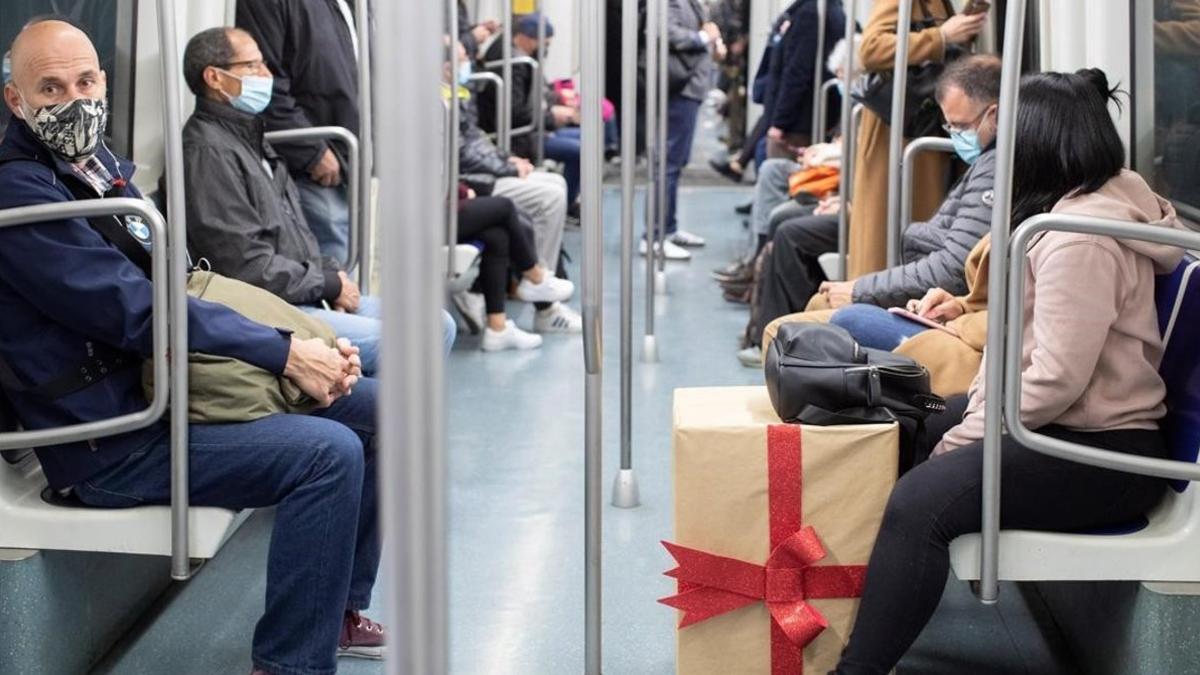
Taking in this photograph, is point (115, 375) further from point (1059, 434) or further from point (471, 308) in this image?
point (471, 308)

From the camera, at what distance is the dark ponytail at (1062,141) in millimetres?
2980

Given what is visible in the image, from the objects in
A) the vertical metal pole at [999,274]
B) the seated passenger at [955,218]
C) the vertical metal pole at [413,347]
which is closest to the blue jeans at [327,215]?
the seated passenger at [955,218]

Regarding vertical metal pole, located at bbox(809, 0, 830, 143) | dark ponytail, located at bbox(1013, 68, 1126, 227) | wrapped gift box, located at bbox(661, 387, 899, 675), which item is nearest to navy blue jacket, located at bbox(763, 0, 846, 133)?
vertical metal pole, located at bbox(809, 0, 830, 143)

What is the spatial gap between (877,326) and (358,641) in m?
1.58

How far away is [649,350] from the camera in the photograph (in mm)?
6316

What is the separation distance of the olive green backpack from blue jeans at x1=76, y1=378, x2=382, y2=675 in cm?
3

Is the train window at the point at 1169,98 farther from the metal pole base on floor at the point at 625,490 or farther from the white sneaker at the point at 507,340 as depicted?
the white sneaker at the point at 507,340

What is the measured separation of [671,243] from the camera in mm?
9203

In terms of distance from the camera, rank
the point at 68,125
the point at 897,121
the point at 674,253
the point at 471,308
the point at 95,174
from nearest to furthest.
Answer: the point at 68,125
the point at 95,174
the point at 897,121
the point at 471,308
the point at 674,253

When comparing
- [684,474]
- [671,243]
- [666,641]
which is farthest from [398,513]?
[671,243]

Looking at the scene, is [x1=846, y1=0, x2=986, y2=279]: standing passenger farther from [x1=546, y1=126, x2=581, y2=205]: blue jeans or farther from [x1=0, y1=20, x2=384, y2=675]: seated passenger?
[x1=546, y1=126, x2=581, y2=205]: blue jeans

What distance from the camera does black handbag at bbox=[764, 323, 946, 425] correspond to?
9.40ft

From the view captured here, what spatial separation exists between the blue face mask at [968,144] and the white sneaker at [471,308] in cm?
300

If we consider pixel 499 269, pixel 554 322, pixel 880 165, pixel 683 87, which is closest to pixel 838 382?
pixel 880 165
